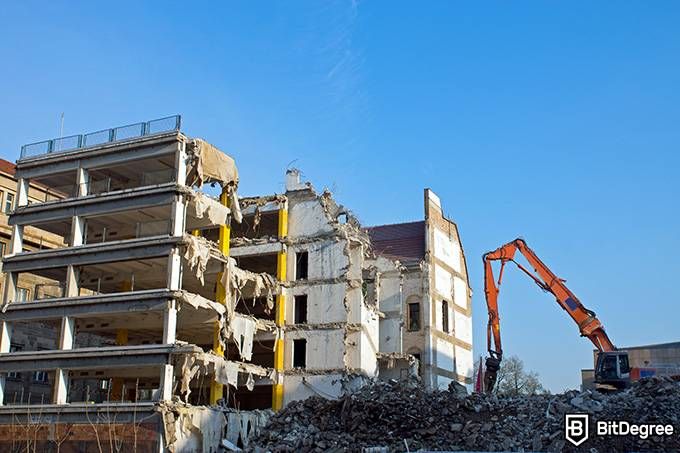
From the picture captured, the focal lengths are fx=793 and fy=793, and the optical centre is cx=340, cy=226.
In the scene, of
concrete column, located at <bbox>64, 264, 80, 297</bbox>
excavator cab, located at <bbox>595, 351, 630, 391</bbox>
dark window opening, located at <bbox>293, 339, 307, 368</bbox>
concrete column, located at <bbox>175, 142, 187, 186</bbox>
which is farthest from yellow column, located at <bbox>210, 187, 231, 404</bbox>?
excavator cab, located at <bbox>595, 351, 630, 391</bbox>

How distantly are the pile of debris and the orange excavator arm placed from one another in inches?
158

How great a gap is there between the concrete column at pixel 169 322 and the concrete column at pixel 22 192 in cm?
1125

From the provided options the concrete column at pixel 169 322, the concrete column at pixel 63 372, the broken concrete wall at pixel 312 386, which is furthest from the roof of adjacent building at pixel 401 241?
the concrete column at pixel 63 372

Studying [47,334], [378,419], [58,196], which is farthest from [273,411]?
[58,196]

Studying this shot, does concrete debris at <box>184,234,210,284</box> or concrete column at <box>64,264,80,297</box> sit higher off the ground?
concrete debris at <box>184,234,210,284</box>

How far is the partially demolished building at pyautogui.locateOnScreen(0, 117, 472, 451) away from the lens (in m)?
33.9

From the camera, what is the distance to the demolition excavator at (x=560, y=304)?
35.8 m

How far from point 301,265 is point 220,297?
6564mm

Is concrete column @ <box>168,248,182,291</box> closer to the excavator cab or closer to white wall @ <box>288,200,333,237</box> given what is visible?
white wall @ <box>288,200,333,237</box>

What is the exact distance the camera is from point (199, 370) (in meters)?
35.1

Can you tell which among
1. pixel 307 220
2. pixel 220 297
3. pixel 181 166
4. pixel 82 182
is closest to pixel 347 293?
pixel 307 220

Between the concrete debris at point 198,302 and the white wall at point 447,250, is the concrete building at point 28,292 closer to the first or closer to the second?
the concrete debris at point 198,302

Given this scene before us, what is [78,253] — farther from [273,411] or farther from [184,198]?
[273,411]

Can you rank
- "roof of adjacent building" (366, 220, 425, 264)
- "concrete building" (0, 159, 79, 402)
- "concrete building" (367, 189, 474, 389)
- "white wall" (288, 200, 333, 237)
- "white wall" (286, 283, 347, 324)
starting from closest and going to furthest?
"white wall" (286, 283, 347, 324) < "white wall" (288, 200, 333, 237) < "concrete building" (0, 159, 79, 402) < "concrete building" (367, 189, 474, 389) < "roof of adjacent building" (366, 220, 425, 264)
